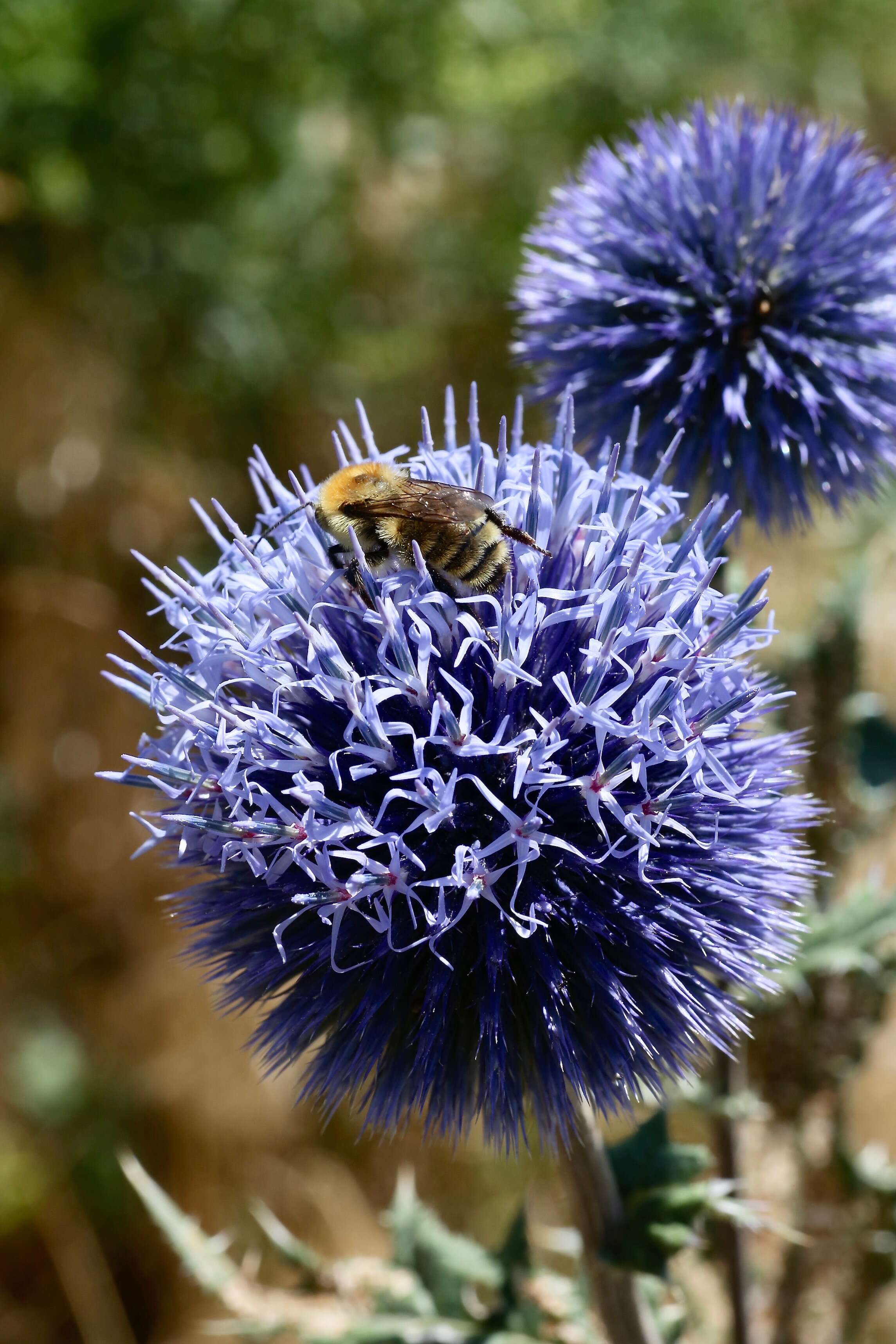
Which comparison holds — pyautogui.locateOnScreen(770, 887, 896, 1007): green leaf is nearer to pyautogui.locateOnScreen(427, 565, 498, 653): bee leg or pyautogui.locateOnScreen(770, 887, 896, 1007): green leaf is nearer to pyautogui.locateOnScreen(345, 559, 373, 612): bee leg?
pyautogui.locateOnScreen(427, 565, 498, 653): bee leg

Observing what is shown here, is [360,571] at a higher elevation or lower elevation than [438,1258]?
higher

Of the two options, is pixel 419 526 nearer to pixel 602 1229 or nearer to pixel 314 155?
pixel 602 1229

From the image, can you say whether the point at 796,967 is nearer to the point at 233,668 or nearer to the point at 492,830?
the point at 492,830

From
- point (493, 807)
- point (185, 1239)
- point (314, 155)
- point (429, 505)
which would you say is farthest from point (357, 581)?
point (314, 155)

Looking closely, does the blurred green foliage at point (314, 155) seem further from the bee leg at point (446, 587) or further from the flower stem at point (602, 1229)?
the flower stem at point (602, 1229)

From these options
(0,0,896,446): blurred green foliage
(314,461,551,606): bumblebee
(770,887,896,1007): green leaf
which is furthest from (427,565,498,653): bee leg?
(0,0,896,446): blurred green foliage

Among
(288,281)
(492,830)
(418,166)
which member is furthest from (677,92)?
(492,830)
